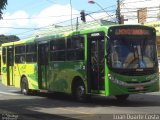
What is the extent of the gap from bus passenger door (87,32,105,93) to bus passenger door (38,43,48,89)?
4307mm

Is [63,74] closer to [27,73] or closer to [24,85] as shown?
[27,73]

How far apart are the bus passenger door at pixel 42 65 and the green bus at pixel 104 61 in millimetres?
459

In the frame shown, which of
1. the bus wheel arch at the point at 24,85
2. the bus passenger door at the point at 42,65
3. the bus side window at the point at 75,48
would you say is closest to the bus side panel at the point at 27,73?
the bus wheel arch at the point at 24,85

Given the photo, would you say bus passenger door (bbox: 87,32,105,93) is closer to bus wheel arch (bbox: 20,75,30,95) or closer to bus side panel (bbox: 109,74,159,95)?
bus side panel (bbox: 109,74,159,95)

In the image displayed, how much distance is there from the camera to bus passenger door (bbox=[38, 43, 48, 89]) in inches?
906

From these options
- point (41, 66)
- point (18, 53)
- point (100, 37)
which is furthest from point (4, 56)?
point (100, 37)

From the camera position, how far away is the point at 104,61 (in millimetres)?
18172

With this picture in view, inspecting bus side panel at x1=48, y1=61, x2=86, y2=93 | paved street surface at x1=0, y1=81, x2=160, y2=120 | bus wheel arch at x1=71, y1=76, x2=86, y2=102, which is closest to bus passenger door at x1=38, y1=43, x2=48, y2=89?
bus side panel at x1=48, y1=61, x2=86, y2=93

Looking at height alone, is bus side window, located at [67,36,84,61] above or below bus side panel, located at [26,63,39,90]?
above

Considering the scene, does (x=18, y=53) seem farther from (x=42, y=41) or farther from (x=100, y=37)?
(x=100, y=37)

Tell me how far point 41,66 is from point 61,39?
8.80 ft

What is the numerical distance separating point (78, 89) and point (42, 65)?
12.7ft

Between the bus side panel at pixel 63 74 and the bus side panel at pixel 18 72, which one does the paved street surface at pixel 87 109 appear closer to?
the bus side panel at pixel 63 74

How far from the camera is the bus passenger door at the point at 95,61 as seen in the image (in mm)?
18484
